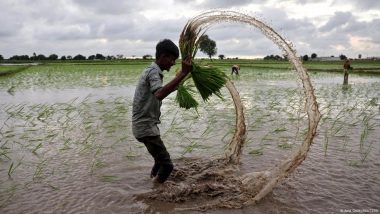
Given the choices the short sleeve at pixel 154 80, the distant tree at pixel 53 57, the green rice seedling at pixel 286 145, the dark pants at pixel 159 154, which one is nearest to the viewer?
the short sleeve at pixel 154 80

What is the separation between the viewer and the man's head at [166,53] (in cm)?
369

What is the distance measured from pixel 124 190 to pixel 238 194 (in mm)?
1322

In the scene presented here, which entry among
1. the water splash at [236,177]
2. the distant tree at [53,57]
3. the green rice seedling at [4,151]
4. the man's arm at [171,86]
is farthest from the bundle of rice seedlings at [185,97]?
the distant tree at [53,57]

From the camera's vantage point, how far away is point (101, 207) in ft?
12.8

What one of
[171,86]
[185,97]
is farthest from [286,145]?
[171,86]

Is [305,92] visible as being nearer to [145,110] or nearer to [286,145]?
[145,110]

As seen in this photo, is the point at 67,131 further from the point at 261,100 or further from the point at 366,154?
the point at 261,100

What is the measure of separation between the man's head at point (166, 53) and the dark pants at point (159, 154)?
0.77 m

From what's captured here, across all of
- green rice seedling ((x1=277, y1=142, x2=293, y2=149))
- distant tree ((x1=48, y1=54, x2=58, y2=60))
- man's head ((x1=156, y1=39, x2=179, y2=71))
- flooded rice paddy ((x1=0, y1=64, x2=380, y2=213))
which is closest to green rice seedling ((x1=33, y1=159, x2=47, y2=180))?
flooded rice paddy ((x1=0, y1=64, x2=380, y2=213))

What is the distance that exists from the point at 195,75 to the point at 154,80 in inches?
33.7

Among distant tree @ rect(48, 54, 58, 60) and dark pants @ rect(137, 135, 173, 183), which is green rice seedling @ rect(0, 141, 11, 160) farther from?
distant tree @ rect(48, 54, 58, 60)

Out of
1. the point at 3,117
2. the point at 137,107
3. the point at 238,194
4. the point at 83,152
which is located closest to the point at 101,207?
the point at 137,107

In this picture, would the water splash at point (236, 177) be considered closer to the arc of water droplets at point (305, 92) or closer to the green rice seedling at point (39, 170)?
the arc of water droplets at point (305, 92)

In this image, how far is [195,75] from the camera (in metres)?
4.33
